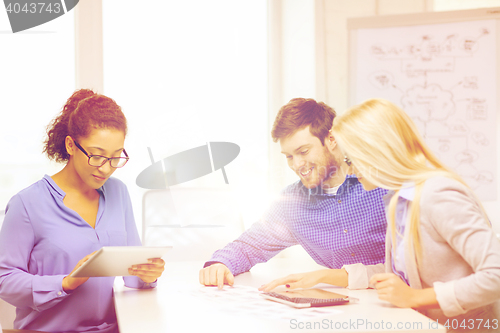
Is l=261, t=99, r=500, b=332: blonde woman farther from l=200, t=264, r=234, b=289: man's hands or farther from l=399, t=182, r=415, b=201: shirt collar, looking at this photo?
l=200, t=264, r=234, b=289: man's hands

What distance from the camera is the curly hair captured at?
140 cm

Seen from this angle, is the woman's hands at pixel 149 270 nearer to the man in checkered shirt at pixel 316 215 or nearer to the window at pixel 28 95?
the man in checkered shirt at pixel 316 215

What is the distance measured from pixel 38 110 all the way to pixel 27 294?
156 cm

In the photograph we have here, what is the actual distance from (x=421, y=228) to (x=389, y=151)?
0.67 feet

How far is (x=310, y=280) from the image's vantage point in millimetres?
1213

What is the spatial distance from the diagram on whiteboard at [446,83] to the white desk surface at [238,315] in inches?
62.5

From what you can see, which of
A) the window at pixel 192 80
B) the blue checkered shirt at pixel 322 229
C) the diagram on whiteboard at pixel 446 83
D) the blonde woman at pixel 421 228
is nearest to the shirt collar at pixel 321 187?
the blue checkered shirt at pixel 322 229

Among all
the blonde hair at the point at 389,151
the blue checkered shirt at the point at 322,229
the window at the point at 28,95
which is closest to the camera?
the blonde hair at the point at 389,151

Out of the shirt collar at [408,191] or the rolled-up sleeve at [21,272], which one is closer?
the shirt collar at [408,191]

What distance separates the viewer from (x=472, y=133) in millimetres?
2479

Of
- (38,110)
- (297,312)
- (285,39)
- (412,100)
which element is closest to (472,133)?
(412,100)

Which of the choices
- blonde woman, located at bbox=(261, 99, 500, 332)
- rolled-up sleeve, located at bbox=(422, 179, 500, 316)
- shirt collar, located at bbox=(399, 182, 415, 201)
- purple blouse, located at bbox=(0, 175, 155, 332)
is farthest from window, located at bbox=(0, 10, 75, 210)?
rolled-up sleeve, located at bbox=(422, 179, 500, 316)

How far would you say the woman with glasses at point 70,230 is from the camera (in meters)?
1.24

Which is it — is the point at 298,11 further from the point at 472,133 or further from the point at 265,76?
the point at 472,133
